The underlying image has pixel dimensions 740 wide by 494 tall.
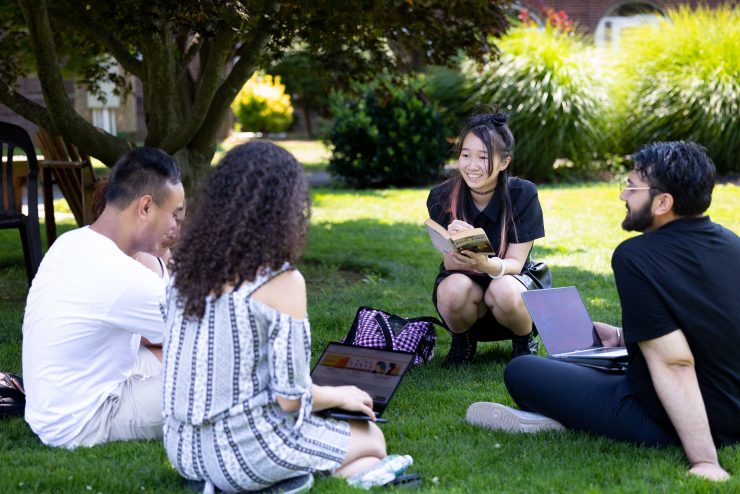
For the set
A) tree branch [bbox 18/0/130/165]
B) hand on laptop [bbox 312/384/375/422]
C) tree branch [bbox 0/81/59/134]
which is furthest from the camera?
tree branch [bbox 0/81/59/134]

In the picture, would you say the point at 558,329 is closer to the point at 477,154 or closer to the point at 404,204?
the point at 477,154

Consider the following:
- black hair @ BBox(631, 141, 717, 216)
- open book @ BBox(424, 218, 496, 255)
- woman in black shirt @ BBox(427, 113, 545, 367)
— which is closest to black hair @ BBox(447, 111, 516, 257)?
woman in black shirt @ BBox(427, 113, 545, 367)

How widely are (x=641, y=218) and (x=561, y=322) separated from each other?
3.90 feet

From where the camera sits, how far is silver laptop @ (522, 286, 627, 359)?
4527 millimetres

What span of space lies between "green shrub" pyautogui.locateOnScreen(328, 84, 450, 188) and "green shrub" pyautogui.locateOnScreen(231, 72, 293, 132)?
40.0 feet

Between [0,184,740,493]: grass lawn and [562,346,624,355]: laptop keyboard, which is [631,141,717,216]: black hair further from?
[562,346,624,355]: laptop keyboard

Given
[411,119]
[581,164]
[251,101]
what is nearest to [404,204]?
[411,119]

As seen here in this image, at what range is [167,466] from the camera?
3586mm

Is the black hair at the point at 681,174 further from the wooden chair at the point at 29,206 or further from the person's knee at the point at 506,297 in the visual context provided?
the wooden chair at the point at 29,206

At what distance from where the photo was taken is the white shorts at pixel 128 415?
12.5 feet

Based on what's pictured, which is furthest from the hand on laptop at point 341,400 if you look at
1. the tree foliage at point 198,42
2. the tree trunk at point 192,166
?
the tree trunk at point 192,166

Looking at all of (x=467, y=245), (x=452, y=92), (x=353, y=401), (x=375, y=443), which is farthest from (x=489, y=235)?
(x=452, y=92)

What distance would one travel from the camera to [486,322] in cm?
532

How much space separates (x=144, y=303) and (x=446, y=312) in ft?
6.74
